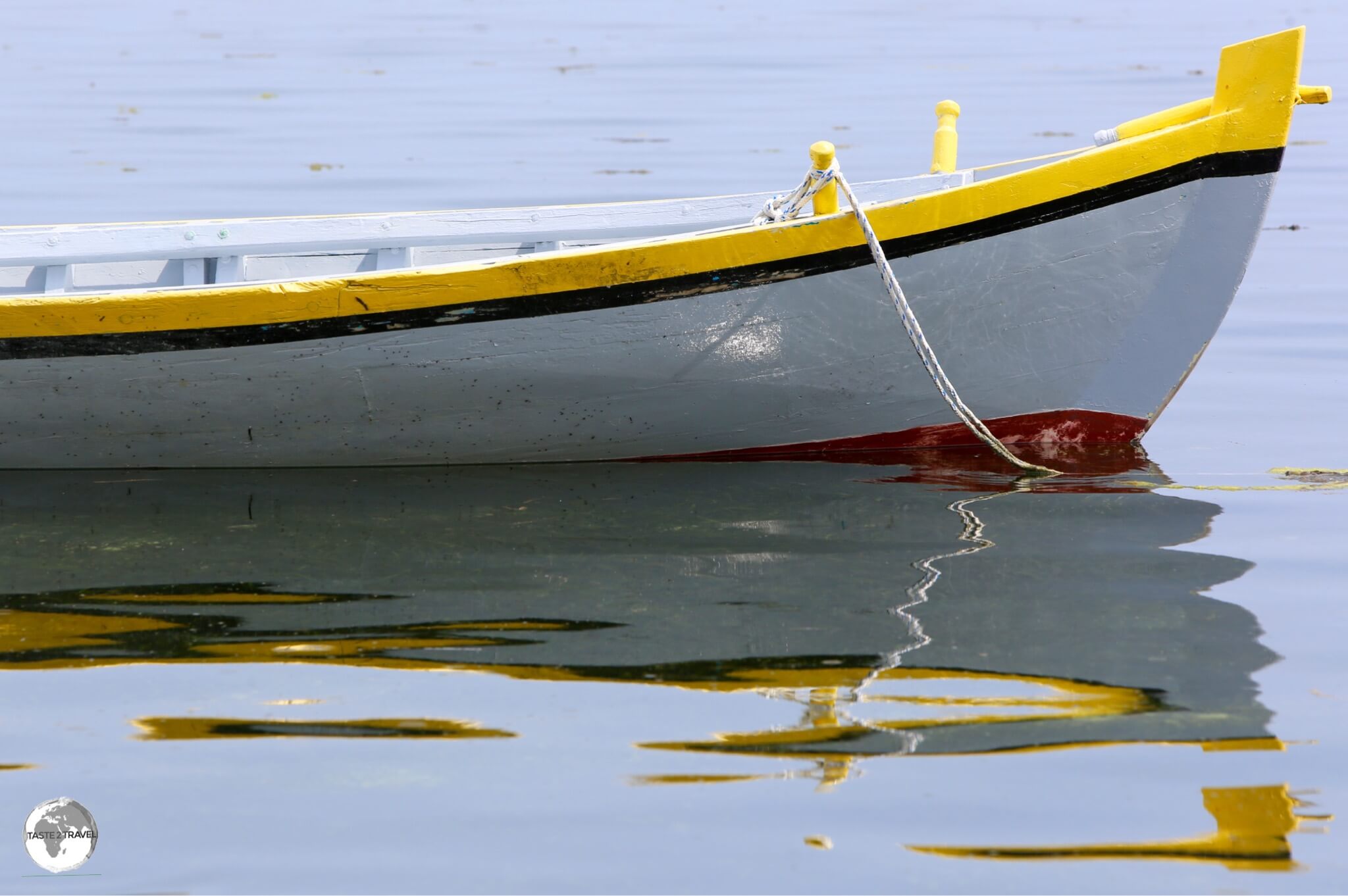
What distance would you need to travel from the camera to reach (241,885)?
3029 mm

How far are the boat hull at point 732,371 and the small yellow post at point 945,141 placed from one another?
1.35m

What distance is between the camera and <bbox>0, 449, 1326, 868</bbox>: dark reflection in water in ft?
12.0

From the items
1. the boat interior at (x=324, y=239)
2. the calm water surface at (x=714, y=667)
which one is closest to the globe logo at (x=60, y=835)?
the calm water surface at (x=714, y=667)

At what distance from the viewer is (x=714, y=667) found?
4.02 m

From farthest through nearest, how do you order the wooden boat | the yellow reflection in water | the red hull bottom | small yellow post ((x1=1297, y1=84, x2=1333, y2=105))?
the red hull bottom, small yellow post ((x1=1297, y1=84, x2=1333, y2=105)), the wooden boat, the yellow reflection in water

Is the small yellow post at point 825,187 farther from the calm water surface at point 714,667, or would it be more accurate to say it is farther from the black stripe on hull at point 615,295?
the calm water surface at point 714,667

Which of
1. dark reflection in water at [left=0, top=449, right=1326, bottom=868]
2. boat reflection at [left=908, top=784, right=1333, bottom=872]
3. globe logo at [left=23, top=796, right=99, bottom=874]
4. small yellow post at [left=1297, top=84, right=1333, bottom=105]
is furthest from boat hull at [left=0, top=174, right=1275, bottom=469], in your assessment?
boat reflection at [left=908, top=784, right=1333, bottom=872]

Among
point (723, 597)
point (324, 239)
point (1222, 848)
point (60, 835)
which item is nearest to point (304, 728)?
point (60, 835)

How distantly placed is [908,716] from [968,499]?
80.9 inches

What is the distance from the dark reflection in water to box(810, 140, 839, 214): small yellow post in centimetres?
101

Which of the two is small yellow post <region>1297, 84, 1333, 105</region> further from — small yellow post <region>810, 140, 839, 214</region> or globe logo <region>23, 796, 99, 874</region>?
globe logo <region>23, 796, 99, 874</region>

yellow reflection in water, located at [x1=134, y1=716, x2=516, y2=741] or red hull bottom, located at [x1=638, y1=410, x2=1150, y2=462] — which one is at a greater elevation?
red hull bottom, located at [x1=638, y1=410, x2=1150, y2=462]

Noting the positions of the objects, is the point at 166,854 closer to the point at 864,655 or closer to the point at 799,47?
the point at 864,655

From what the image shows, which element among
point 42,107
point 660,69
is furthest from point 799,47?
point 42,107
